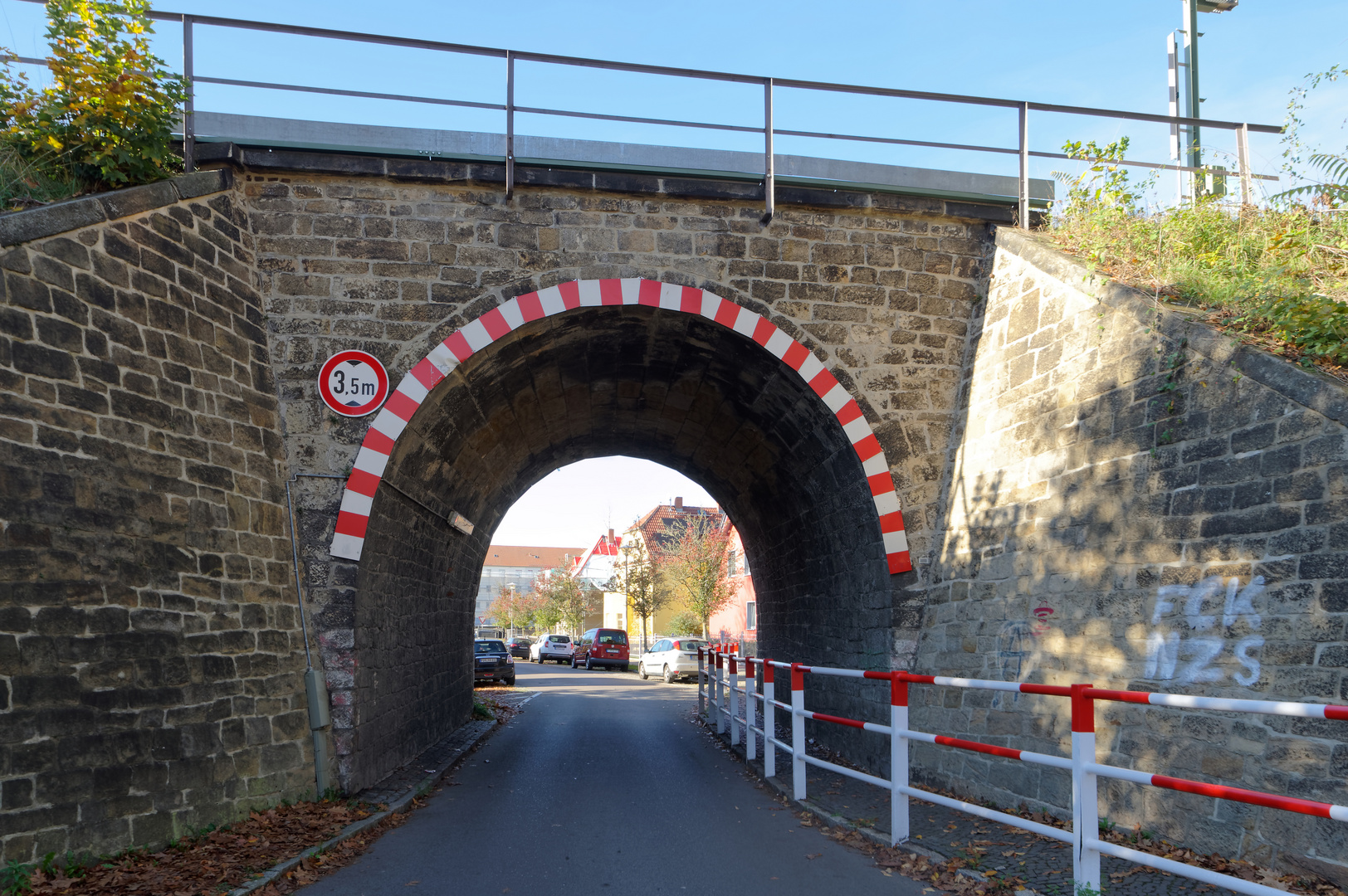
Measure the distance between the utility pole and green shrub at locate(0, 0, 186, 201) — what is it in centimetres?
992

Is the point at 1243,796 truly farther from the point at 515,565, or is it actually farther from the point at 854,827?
the point at 515,565

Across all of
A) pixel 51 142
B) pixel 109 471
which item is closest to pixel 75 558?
pixel 109 471

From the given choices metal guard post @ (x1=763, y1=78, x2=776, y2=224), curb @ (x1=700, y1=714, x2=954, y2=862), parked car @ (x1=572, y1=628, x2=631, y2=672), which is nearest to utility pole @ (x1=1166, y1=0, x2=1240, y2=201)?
metal guard post @ (x1=763, y1=78, x2=776, y2=224)

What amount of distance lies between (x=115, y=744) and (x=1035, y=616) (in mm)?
6374

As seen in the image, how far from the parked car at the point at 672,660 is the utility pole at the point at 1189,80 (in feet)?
62.8

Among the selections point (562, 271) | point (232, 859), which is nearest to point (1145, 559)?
point (562, 271)

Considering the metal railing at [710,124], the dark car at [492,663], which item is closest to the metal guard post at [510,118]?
A: the metal railing at [710,124]

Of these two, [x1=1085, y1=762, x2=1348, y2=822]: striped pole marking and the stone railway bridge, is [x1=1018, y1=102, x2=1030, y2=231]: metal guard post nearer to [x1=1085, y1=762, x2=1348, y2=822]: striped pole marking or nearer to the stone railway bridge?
the stone railway bridge

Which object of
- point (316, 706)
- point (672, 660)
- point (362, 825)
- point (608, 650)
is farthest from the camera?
point (608, 650)

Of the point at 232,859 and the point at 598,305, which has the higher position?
the point at 598,305

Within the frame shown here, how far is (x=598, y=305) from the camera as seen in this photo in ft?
29.4

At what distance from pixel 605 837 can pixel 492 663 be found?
18844mm

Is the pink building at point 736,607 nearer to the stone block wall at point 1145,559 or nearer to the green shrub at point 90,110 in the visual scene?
the stone block wall at point 1145,559

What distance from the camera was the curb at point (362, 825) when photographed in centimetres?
517
